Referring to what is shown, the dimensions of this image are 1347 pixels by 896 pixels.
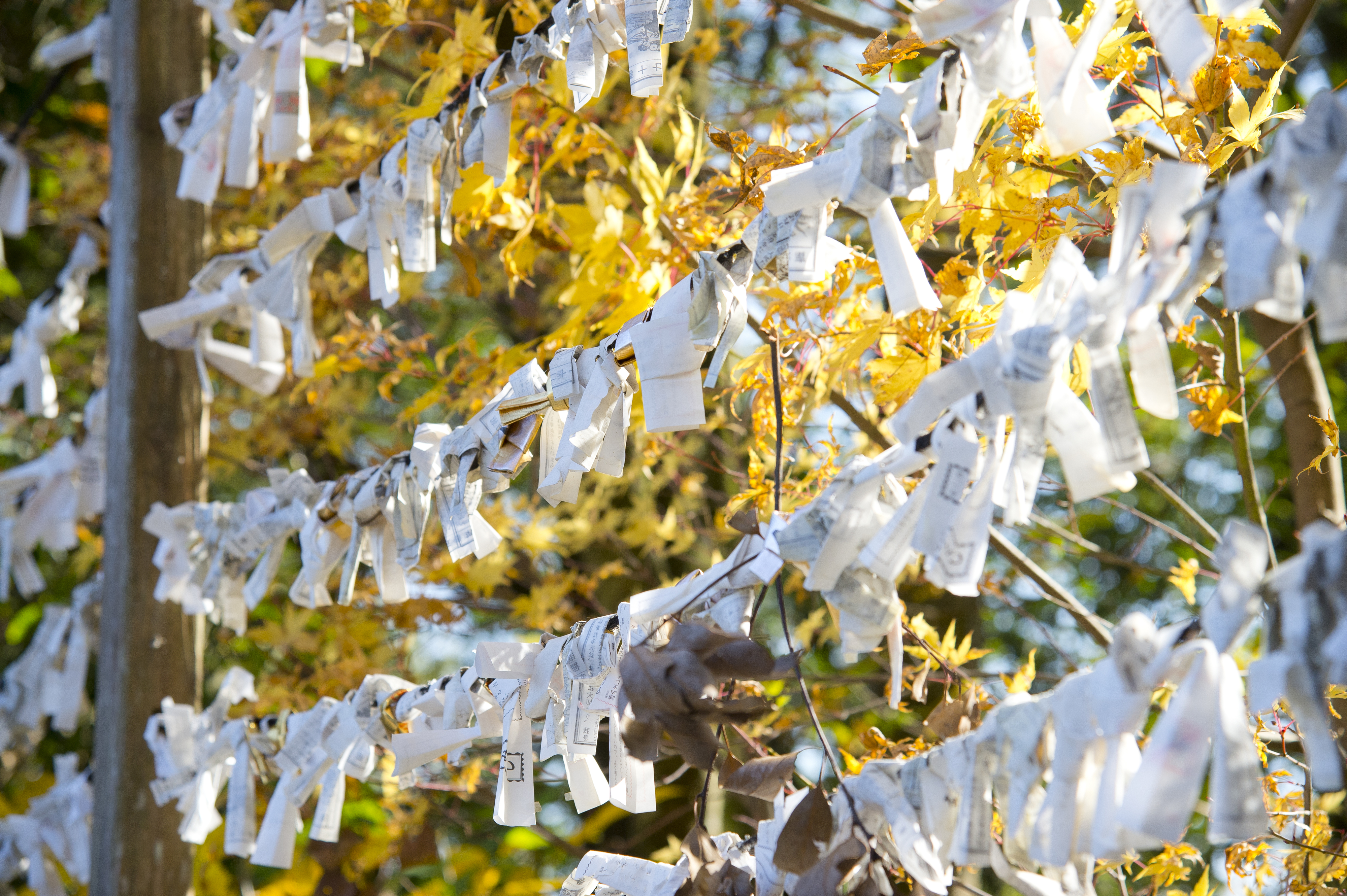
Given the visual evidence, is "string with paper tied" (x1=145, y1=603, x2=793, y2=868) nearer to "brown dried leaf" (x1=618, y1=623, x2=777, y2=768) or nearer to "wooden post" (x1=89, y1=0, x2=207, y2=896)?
"brown dried leaf" (x1=618, y1=623, x2=777, y2=768)

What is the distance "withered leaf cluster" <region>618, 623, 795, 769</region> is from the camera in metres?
0.65

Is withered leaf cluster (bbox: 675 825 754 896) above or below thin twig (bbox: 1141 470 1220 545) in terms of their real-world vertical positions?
below

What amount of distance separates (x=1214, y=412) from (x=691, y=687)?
2.05 feet

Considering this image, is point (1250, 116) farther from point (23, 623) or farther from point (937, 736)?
point (23, 623)

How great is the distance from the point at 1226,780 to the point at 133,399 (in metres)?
1.64

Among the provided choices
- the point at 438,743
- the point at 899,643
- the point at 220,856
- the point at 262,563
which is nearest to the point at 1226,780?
the point at 899,643

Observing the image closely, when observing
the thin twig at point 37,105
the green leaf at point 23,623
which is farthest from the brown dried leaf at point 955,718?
the green leaf at point 23,623

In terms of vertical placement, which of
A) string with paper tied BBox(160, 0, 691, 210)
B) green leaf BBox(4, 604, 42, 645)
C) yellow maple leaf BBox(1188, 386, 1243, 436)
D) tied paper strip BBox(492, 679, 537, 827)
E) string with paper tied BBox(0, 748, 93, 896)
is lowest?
green leaf BBox(4, 604, 42, 645)

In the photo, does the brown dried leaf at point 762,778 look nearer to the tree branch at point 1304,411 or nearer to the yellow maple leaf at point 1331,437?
the yellow maple leaf at point 1331,437

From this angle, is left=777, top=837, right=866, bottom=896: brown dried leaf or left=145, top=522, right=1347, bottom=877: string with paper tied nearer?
left=145, top=522, right=1347, bottom=877: string with paper tied

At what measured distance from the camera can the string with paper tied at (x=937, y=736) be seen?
20.5 inches

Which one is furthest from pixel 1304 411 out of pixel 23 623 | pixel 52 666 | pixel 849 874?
pixel 23 623

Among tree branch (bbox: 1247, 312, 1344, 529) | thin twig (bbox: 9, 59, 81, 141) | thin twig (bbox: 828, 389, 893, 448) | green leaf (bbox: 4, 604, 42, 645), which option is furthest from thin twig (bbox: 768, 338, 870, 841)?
green leaf (bbox: 4, 604, 42, 645)

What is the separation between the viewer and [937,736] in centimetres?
91
